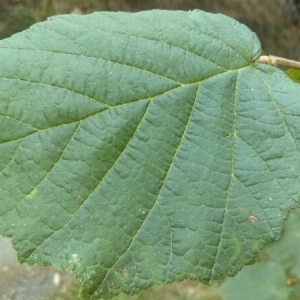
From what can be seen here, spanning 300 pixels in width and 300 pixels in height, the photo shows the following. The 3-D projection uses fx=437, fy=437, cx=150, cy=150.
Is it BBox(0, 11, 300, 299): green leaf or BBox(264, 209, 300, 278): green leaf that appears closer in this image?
BBox(0, 11, 300, 299): green leaf

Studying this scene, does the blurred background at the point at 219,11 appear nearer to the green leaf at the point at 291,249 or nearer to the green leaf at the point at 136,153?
the green leaf at the point at 291,249

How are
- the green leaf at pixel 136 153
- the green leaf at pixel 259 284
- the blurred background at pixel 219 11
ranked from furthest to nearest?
the blurred background at pixel 219 11, the green leaf at pixel 259 284, the green leaf at pixel 136 153

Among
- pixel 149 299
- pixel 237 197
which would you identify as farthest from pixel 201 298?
pixel 237 197

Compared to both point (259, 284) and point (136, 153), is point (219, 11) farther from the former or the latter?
point (136, 153)

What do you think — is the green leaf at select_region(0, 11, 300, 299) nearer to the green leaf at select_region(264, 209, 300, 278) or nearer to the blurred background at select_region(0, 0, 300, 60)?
the green leaf at select_region(264, 209, 300, 278)

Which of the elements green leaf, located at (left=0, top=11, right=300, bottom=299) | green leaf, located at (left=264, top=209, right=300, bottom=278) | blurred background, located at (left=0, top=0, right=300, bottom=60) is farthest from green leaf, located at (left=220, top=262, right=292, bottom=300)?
blurred background, located at (left=0, top=0, right=300, bottom=60)

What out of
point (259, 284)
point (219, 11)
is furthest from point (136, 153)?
point (219, 11)

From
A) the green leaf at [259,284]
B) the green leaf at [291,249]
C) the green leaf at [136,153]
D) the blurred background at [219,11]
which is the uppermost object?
the green leaf at [136,153]

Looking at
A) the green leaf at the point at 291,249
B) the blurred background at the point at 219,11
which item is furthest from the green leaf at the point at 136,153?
the blurred background at the point at 219,11
